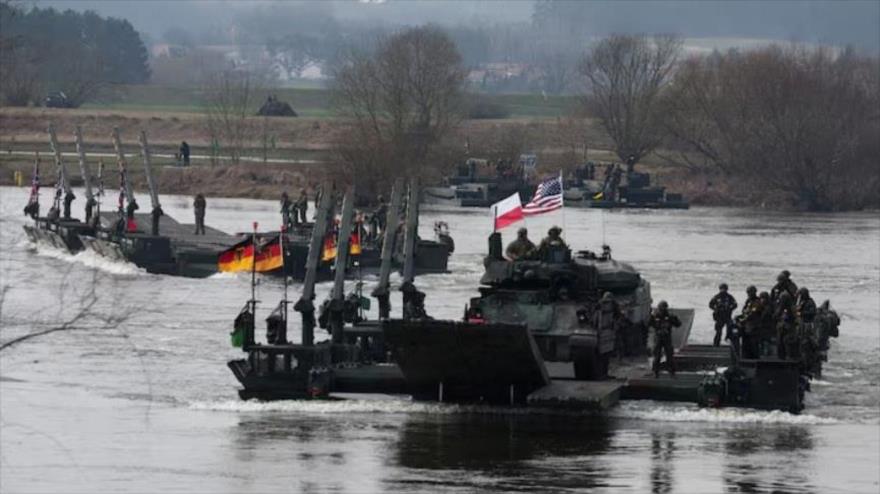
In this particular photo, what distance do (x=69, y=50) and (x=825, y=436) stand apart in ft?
392

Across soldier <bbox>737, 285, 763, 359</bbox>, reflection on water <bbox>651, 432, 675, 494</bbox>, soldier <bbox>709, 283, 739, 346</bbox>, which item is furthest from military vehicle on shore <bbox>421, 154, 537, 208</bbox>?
reflection on water <bbox>651, 432, 675, 494</bbox>

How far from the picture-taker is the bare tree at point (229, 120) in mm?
119188

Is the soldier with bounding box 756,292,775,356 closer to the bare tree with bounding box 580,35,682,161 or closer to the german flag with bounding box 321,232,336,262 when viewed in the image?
the german flag with bounding box 321,232,336,262

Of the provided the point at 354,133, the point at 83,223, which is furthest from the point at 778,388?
the point at 354,133

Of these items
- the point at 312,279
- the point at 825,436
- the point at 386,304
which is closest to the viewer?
the point at 825,436

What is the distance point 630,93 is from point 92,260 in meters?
56.6

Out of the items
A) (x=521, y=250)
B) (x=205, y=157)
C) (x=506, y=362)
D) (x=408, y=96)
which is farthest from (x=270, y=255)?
(x=205, y=157)

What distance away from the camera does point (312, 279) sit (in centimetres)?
4166

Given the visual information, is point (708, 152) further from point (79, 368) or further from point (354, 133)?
point (79, 368)

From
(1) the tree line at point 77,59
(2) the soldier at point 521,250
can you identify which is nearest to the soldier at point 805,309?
(2) the soldier at point 521,250

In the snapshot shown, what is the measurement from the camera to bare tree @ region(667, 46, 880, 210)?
4222 inches

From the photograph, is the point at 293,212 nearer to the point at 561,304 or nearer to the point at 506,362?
the point at 561,304

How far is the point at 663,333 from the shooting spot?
40.0m

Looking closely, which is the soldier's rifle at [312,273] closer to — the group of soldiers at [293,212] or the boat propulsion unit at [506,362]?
the boat propulsion unit at [506,362]
